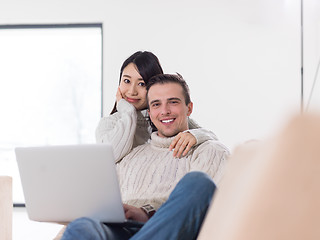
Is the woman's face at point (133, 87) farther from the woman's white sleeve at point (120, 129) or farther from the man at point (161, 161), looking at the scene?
the man at point (161, 161)

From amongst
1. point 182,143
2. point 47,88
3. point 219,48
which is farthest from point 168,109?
point 47,88

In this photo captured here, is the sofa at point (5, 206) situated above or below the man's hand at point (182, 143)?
below

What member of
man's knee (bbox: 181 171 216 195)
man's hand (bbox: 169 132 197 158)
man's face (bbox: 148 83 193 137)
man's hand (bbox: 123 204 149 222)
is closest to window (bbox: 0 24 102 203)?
man's face (bbox: 148 83 193 137)

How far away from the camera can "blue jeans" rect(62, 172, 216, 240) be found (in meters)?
1.35

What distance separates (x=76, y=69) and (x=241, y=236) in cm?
560

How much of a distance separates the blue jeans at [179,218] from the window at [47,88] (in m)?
4.68

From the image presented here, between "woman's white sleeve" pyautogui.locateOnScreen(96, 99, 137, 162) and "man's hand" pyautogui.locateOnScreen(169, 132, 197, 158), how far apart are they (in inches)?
11.4

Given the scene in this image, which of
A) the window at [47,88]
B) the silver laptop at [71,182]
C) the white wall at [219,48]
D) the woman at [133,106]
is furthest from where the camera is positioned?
the window at [47,88]

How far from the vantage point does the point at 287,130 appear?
0.70 m

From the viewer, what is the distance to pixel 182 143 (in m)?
2.20

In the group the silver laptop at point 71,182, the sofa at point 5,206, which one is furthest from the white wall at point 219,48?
the silver laptop at point 71,182

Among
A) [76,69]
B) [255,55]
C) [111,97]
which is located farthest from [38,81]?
[255,55]

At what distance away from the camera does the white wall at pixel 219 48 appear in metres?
5.75

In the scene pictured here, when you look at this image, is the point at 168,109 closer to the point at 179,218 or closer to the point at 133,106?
the point at 133,106
